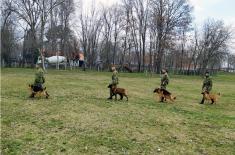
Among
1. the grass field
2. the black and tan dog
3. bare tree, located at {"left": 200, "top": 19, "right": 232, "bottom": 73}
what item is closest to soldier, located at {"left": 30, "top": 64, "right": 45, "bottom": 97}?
→ the black and tan dog

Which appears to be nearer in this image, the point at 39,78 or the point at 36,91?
the point at 39,78

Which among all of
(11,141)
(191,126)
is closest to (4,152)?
(11,141)

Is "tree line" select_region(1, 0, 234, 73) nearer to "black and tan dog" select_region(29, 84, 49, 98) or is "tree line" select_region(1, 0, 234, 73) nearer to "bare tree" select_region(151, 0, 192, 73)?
"bare tree" select_region(151, 0, 192, 73)

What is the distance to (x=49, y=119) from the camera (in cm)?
1327

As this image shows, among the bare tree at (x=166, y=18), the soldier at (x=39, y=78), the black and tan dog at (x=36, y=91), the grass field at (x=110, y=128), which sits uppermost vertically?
the bare tree at (x=166, y=18)

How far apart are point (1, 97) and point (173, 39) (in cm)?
4179

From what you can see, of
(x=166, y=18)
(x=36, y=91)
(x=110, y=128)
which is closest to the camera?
(x=110, y=128)

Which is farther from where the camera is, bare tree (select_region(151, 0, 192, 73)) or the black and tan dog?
bare tree (select_region(151, 0, 192, 73))

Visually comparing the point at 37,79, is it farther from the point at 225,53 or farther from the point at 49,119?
the point at 225,53

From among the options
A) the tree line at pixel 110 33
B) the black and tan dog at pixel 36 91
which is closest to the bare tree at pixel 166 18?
the tree line at pixel 110 33

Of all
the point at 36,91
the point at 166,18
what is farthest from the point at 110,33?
the point at 36,91

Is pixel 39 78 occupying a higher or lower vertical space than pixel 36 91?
higher

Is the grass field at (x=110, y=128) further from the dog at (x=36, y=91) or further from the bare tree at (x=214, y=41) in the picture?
the bare tree at (x=214, y=41)

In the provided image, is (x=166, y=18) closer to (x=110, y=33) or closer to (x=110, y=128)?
(x=110, y=33)
